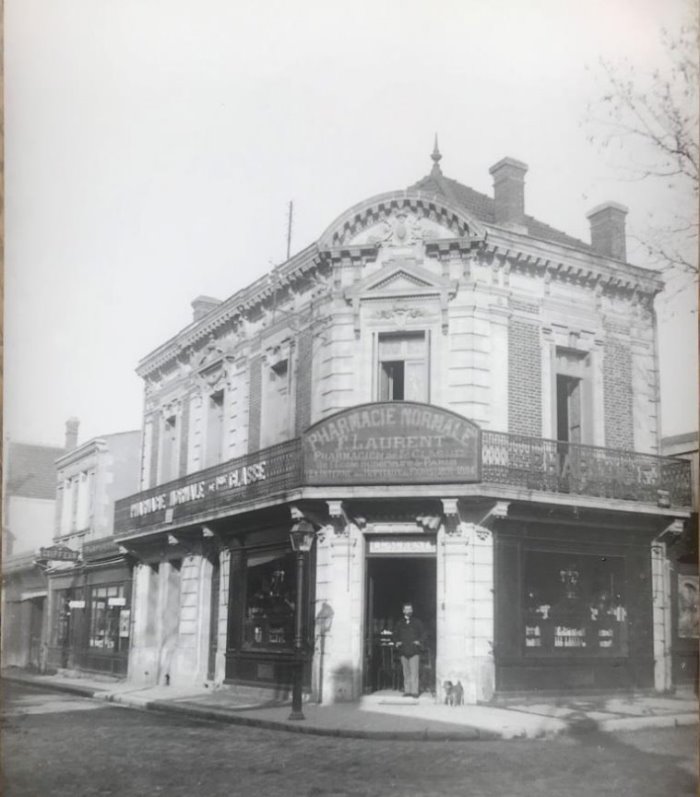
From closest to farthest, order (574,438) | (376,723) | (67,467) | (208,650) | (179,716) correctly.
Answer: (376,723), (179,716), (574,438), (208,650), (67,467)

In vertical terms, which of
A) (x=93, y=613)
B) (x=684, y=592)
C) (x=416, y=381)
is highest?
(x=416, y=381)

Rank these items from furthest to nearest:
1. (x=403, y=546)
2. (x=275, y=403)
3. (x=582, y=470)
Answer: (x=275, y=403) < (x=582, y=470) < (x=403, y=546)

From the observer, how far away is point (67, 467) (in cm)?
2662

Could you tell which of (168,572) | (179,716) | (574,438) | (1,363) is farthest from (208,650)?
(1,363)

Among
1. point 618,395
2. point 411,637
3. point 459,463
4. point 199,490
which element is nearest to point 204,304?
point 199,490

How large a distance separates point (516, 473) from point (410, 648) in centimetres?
336

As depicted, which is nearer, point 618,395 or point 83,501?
point 618,395

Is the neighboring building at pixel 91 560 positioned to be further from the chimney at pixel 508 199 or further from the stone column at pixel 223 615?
the chimney at pixel 508 199

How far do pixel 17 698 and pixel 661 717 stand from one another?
39.7 ft

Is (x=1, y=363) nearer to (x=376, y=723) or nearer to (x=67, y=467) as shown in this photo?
(x=376, y=723)

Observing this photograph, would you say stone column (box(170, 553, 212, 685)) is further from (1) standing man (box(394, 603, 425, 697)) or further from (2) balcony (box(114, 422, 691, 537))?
(1) standing man (box(394, 603, 425, 697))

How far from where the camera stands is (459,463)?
570 inches

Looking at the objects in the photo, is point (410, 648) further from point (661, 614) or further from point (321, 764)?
point (321, 764)

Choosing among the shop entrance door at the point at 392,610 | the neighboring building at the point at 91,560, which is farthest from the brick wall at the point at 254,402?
the neighboring building at the point at 91,560
